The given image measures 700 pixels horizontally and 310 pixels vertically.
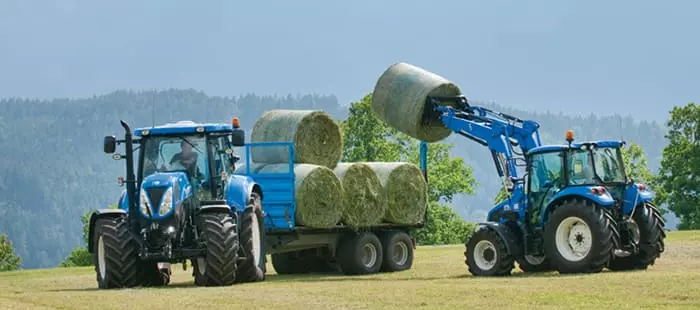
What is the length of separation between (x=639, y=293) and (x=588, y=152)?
5.89m

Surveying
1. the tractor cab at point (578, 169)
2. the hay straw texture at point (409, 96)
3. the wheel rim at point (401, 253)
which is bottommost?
the wheel rim at point (401, 253)

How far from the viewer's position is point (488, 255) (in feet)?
71.7

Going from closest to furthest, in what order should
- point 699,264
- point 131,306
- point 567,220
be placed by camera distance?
point 131,306, point 567,220, point 699,264

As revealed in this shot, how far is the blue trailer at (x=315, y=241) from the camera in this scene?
2292cm

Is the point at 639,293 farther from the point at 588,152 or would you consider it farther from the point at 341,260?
the point at 341,260

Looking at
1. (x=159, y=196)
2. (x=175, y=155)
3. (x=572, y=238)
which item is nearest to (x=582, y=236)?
(x=572, y=238)

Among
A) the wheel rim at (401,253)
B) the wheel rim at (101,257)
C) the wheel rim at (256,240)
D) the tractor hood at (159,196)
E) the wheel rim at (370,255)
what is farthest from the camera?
the wheel rim at (401,253)

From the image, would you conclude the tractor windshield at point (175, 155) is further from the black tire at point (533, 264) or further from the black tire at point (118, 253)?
the black tire at point (533, 264)

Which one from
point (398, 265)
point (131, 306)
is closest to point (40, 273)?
point (398, 265)

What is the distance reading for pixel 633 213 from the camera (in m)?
21.1

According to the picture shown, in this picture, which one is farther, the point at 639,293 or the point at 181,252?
the point at 181,252

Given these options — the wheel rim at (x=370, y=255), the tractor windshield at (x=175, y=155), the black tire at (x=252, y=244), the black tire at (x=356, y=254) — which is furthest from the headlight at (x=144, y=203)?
the wheel rim at (x=370, y=255)

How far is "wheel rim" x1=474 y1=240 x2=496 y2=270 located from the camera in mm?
21719

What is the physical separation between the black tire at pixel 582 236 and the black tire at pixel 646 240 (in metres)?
0.88
